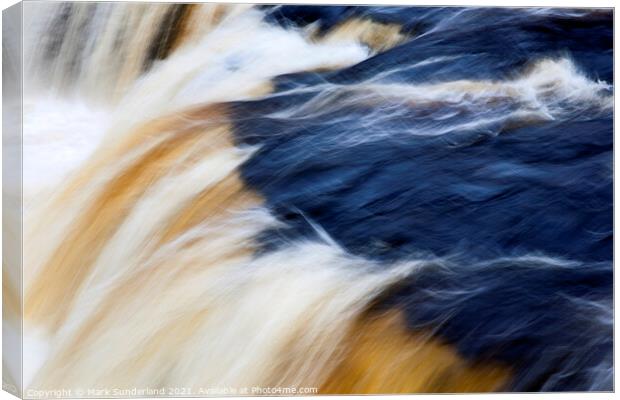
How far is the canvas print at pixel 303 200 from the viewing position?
16.5 ft

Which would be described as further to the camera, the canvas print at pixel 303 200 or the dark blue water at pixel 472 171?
the dark blue water at pixel 472 171

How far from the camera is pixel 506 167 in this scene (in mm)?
5293

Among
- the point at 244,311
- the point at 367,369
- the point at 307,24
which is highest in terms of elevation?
the point at 307,24

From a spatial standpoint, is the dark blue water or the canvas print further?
the dark blue water

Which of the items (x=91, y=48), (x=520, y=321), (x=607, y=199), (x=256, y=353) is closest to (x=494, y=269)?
(x=520, y=321)

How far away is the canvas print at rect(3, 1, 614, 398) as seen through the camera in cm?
504

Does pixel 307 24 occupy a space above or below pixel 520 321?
above

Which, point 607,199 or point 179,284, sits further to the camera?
point 607,199

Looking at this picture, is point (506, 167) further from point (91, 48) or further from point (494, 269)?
point (91, 48)

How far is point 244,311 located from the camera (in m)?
5.10

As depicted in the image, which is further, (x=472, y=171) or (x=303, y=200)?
(x=472, y=171)

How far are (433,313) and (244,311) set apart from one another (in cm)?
72

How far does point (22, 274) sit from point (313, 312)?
1079 mm

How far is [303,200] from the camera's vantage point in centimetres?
516
